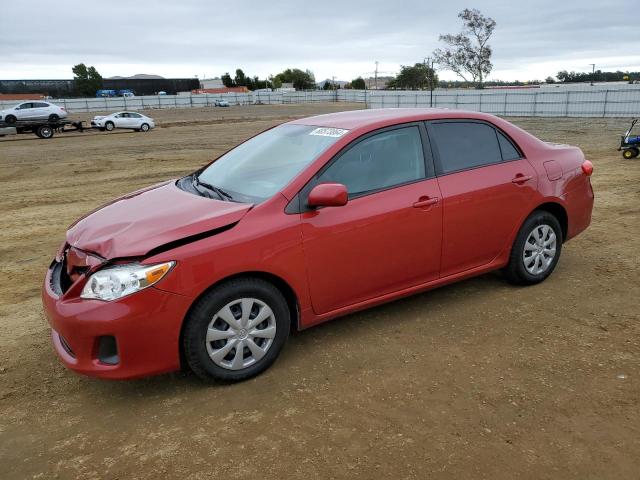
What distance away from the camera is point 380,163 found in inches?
159

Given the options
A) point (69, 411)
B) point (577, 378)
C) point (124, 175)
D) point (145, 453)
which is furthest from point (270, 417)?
point (124, 175)

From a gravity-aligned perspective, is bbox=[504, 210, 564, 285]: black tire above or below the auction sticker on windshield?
below

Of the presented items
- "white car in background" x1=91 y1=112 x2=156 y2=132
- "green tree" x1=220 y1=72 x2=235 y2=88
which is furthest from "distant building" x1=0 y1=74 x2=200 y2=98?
"white car in background" x1=91 y1=112 x2=156 y2=132

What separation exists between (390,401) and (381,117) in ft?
7.15

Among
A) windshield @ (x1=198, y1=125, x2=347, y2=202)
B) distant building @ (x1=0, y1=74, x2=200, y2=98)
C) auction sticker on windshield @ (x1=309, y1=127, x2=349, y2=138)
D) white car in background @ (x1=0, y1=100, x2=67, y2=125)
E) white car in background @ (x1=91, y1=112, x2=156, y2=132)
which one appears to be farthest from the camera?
distant building @ (x1=0, y1=74, x2=200, y2=98)

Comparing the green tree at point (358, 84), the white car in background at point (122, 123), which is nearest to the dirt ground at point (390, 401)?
the white car in background at point (122, 123)

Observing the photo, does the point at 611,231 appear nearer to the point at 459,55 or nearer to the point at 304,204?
the point at 304,204

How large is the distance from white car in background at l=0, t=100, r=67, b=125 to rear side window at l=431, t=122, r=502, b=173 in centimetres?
2920

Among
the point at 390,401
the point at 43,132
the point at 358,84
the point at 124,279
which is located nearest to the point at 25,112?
the point at 43,132

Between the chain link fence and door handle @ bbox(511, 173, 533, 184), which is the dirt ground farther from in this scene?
the chain link fence

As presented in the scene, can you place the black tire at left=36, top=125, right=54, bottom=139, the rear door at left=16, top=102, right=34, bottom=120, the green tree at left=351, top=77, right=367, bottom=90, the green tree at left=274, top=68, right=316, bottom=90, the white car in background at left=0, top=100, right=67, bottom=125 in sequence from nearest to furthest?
the black tire at left=36, top=125, right=54, bottom=139 < the white car in background at left=0, top=100, right=67, bottom=125 < the rear door at left=16, top=102, right=34, bottom=120 < the green tree at left=351, top=77, right=367, bottom=90 < the green tree at left=274, top=68, right=316, bottom=90

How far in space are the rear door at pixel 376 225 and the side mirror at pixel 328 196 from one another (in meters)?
0.12

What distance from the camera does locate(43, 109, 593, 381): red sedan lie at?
3148 mm

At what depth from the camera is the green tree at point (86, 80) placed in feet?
301
